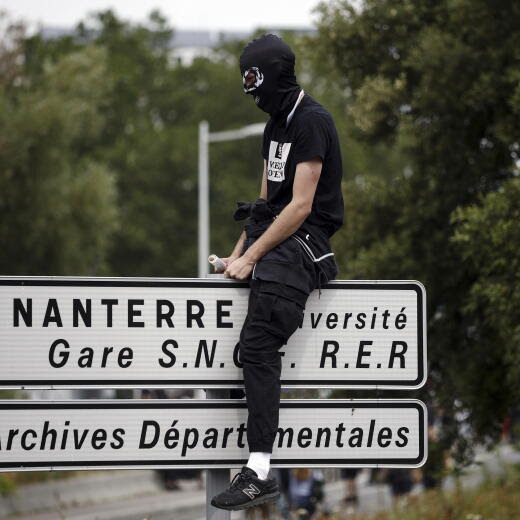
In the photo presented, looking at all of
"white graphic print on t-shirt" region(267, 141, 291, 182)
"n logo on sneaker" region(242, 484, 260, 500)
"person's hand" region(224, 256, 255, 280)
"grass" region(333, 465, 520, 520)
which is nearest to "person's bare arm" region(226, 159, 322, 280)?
"person's hand" region(224, 256, 255, 280)

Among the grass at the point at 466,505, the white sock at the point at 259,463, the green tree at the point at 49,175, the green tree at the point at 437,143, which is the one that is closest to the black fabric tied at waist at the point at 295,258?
the white sock at the point at 259,463

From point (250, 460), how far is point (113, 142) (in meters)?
41.6

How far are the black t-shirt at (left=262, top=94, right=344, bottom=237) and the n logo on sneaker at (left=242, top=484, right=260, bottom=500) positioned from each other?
3.30ft

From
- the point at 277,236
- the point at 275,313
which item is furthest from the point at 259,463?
the point at 277,236

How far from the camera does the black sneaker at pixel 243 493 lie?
147 inches

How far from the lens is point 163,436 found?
12.7 feet

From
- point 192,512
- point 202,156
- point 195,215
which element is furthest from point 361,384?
point 195,215

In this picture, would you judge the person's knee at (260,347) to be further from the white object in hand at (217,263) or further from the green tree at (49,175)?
the green tree at (49,175)

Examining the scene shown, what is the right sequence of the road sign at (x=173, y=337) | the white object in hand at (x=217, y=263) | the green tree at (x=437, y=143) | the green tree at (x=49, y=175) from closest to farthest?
the road sign at (x=173, y=337), the white object in hand at (x=217, y=263), the green tree at (x=437, y=143), the green tree at (x=49, y=175)

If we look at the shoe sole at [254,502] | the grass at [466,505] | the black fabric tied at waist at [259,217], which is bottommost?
the grass at [466,505]

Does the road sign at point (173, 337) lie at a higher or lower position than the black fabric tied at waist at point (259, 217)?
lower

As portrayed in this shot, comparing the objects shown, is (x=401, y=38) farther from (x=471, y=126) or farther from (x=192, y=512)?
(x=192, y=512)

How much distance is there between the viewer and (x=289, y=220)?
389 centimetres

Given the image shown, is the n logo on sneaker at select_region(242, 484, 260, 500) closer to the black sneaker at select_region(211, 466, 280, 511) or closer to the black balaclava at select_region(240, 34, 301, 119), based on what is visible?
the black sneaker at select_region(211, 466, 280, 511)
